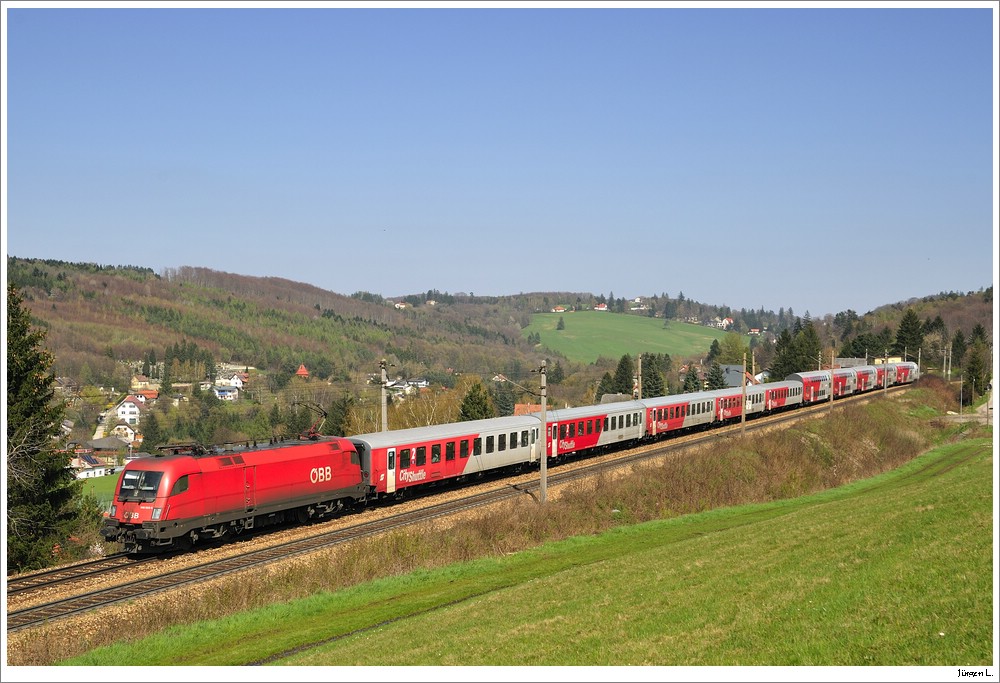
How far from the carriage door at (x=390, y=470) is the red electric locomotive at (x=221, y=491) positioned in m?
2.22

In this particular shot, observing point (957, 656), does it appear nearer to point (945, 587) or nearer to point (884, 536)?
point (945, 587)

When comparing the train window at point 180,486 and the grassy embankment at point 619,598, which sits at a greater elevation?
the train window at point 180,486

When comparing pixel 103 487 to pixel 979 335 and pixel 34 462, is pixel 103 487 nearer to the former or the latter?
pixel 34 462

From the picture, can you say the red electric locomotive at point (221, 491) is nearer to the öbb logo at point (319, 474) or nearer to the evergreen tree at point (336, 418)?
the öbb logo at point (319, 474)

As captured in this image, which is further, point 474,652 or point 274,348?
point 274,348

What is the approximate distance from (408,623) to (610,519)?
63.3 ft

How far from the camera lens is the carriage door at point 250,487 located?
28.4 m

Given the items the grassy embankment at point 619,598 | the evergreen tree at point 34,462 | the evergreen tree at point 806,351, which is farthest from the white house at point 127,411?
the grassy embankment at point 619,598

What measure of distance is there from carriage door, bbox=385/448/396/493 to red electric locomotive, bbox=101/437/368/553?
222 cm

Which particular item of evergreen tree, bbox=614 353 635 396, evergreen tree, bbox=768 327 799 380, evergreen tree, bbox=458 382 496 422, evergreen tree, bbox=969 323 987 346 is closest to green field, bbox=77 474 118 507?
evergreen tree, bbox=458 382 496 422

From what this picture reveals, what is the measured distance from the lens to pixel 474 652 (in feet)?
49.9

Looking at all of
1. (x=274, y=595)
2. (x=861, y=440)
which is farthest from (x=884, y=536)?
(x=861, y=440)

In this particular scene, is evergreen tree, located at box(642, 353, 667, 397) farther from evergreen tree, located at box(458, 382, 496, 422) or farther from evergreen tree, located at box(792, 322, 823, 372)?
evergreen tree, located at box(458, 382, 496, 422)

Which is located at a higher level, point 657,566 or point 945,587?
point 945,587
